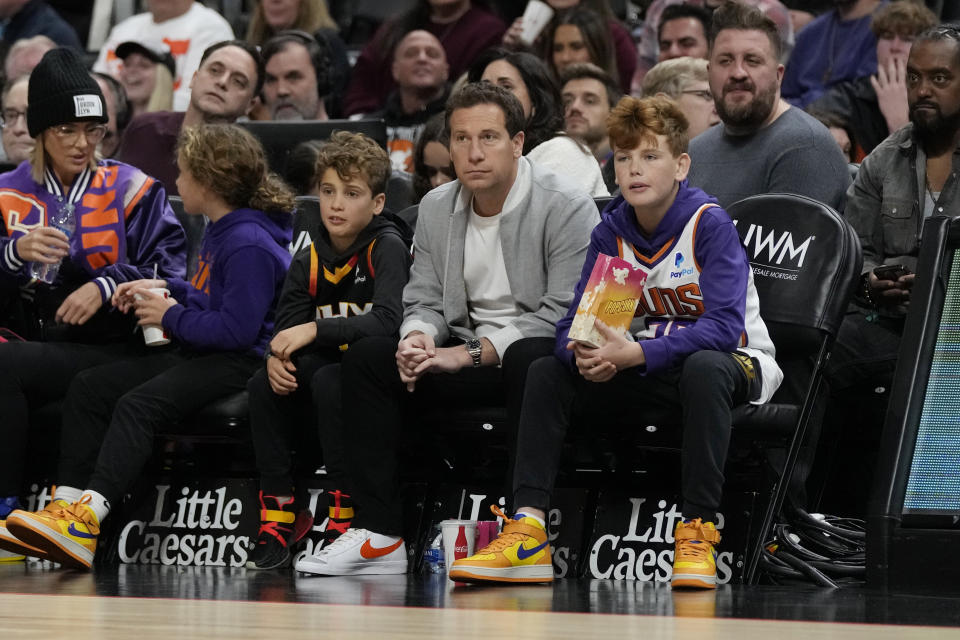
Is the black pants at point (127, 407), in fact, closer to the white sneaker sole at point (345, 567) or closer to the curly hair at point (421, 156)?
the white sneaker sole at point (345, 567)

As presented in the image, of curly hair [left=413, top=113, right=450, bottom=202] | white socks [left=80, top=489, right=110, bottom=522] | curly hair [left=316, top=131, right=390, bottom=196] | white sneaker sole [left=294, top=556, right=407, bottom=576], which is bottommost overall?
white sneaker sole [left=294, top=556, right=407, bottom=576]

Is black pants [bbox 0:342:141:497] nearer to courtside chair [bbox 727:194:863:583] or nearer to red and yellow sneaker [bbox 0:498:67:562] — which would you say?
red and yellow sneaker [bbox 0:498:67:562]

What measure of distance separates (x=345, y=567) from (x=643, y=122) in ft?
5.23

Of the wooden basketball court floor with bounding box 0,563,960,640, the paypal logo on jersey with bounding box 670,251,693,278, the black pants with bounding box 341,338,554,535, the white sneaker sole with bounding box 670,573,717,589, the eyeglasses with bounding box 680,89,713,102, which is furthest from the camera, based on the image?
the eyeglasses with bounding box 680,89,713,102

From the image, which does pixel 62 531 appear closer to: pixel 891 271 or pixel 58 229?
pixel 58 229

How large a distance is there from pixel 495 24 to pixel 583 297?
4.37 m

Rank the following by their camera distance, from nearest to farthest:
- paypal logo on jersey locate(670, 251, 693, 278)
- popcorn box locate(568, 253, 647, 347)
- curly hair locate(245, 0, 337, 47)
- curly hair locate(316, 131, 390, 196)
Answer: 1. popcorn box locate(568, 253, 647, 347)
2. paypal logo on jersey locate(670, 251, 693, 278)
3. curly hair locate(316, 131, 390, 196)
4. curly hair locate(245, 0, 337, 47)

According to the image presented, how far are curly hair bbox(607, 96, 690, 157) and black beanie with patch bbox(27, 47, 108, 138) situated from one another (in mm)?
2120

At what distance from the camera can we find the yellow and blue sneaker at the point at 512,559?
3898 millimetres

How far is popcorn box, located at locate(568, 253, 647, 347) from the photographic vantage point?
3.97m

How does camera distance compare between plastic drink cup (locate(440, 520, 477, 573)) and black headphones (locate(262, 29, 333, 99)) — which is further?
black headphones (locate(262, 29, 333, 99))

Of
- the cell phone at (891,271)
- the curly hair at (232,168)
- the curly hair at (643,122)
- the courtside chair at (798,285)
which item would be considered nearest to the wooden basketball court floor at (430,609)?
the courtside chair at (798,285)

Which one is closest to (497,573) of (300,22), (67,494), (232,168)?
(67,494)

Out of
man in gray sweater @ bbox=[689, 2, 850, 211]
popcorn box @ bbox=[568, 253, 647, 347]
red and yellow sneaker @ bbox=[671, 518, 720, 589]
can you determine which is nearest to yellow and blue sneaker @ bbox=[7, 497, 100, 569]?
popcorn box @ bbox=[568, 253, 647, 347]
